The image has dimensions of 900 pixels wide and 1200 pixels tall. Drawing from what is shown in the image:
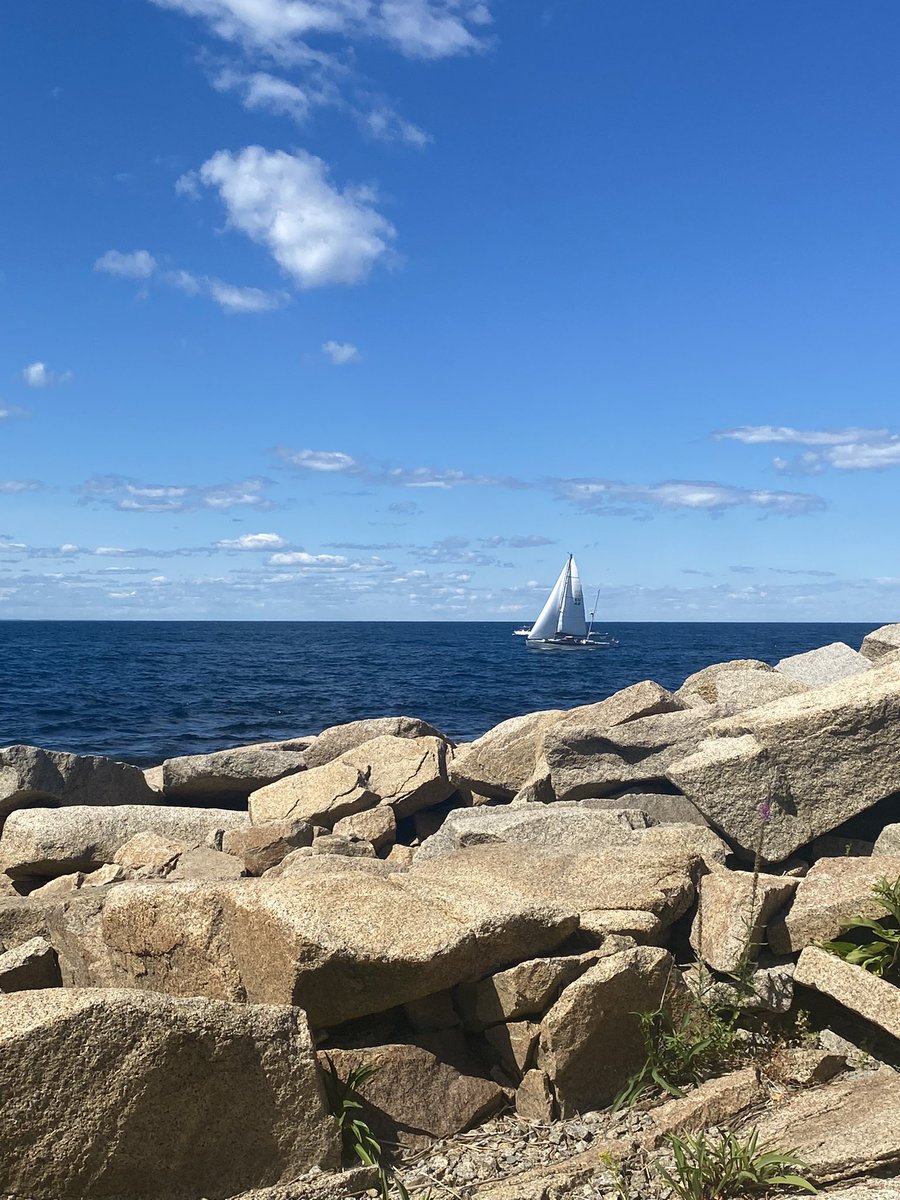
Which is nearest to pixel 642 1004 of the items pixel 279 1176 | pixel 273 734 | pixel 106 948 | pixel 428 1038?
pixel 428 1038

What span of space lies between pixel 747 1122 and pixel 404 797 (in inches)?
302

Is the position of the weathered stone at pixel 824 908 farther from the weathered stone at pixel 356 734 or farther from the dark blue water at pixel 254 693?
the dark blue water at pixel 254 693

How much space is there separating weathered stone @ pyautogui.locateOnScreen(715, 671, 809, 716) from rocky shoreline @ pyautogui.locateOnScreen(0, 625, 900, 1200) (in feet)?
7.62

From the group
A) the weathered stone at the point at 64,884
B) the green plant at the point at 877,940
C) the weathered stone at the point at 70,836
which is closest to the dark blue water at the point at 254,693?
the weathered stone at the point at 70,836

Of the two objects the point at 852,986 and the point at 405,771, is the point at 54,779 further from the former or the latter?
the point at 852,986

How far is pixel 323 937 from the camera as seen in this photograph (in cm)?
491

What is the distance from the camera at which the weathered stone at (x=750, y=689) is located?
10734 millimetres

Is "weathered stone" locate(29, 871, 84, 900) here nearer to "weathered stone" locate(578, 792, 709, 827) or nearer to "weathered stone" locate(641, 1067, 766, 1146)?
"weathered stone" locate(578, 792, 709, 827)

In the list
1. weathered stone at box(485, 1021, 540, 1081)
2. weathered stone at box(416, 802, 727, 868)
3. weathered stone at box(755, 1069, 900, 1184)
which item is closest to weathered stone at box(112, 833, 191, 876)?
weathered stone at box(416, 802, 727, 868)

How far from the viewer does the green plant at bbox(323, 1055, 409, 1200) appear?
4.60 metres

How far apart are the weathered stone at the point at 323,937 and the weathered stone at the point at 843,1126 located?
1.46m

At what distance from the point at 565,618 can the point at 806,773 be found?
88.8 meters

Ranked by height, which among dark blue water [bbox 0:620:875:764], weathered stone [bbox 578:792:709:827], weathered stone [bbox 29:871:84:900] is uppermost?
weathered stone [bbox 578:792:709:827]

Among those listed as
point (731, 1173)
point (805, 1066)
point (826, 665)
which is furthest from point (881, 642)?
point (731, 1173)
